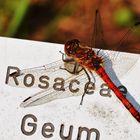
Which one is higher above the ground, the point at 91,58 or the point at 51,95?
the point at 91,58

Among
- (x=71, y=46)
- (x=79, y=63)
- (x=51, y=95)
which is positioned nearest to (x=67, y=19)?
(x=71, y=46)

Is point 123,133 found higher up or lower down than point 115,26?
lower down

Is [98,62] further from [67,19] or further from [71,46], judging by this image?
[67,19]

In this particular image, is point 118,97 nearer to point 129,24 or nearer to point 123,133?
point 123,133

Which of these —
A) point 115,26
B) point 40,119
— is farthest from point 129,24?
point 40,119

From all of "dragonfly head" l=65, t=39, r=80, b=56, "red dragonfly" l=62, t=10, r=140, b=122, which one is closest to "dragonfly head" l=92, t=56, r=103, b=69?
"red dragonfly" l=62, t=10, r=140, b=122

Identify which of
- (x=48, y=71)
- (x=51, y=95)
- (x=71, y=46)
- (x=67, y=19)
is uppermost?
(x=67, y=19)

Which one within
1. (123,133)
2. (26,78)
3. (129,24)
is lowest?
(123,133)
